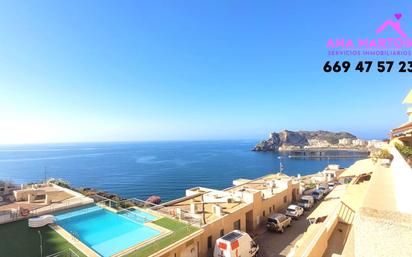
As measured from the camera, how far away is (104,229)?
1374cm

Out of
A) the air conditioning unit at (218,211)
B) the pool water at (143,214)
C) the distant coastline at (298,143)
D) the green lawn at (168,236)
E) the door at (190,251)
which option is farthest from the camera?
the distant coastline at (298,143)

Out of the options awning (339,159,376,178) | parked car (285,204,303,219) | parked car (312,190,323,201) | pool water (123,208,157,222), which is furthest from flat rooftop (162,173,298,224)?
awning (339,159,376,178)

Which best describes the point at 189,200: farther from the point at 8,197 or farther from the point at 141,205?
the point at 8,197

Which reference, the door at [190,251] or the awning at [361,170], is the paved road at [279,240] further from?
the awning at [361,170]

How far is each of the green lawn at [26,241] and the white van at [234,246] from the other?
268 inches

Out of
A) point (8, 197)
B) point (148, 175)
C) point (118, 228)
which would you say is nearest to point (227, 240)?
point (118, 228)

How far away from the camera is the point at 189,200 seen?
19875 mm

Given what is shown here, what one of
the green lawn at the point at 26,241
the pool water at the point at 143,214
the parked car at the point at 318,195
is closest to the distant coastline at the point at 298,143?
the parked car at the point at 318,195

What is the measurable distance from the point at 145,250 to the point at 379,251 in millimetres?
9619

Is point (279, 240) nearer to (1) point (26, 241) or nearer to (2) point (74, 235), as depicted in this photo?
(2) point (74, 235)

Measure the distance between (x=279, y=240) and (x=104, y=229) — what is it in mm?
11850

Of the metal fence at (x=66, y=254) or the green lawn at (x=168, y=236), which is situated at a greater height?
the metal fence at (x=66, y=254)

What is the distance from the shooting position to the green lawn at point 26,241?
402 inches

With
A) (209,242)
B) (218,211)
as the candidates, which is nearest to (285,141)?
(218,211)
